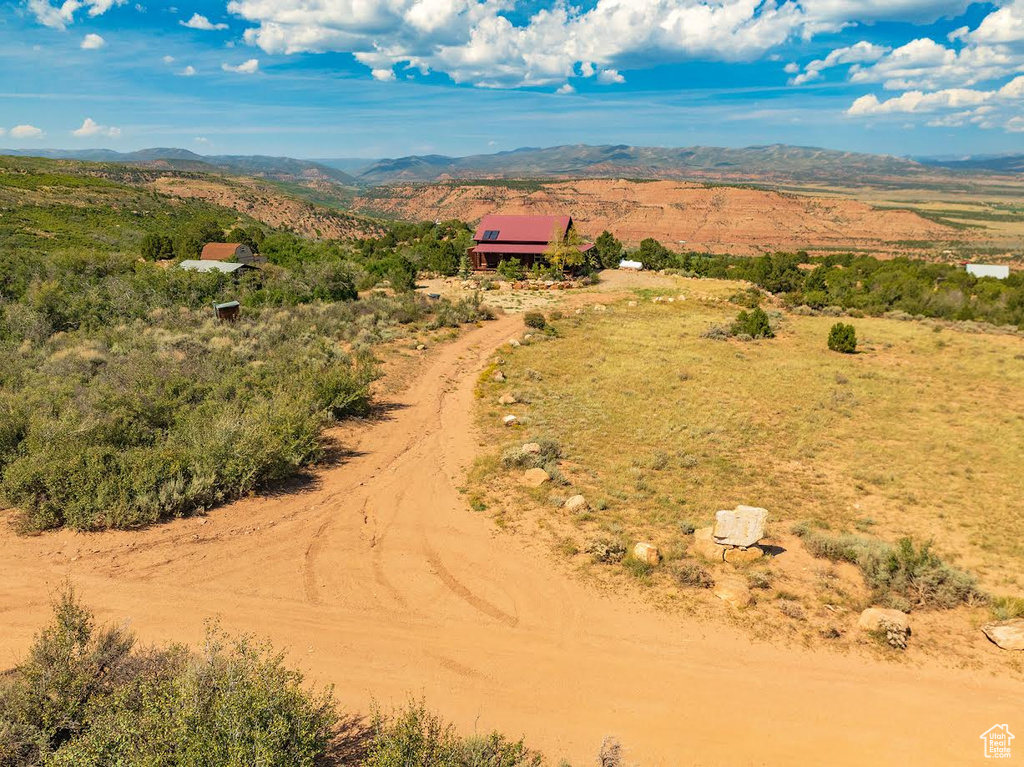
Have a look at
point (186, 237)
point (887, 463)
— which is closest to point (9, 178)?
point (186, 237)

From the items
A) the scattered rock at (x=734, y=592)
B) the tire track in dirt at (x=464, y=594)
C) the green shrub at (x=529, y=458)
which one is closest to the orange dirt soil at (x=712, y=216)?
the green shrub at (x=529, y=458)

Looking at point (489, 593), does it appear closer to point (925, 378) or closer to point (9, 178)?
point (925, 378)

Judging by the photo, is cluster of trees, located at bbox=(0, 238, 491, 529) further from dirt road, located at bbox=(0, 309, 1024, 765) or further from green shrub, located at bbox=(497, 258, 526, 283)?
green shrub, located at bbox=(497, 258, 526, 283)

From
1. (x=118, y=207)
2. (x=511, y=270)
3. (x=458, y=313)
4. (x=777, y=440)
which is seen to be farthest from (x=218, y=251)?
(x=777, y=440)

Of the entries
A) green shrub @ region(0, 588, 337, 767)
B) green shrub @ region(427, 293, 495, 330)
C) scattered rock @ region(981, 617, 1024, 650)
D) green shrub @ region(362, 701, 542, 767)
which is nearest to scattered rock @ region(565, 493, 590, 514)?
green shrub @ region(362, 701, 542, 767)

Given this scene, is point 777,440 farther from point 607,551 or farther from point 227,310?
point 227,310
